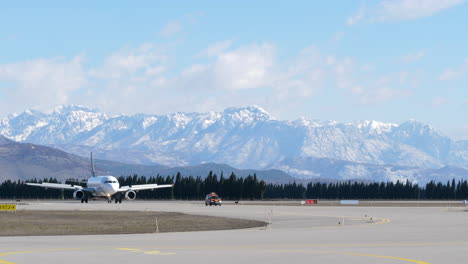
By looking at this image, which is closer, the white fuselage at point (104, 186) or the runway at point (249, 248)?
the runway at point (249, 248)

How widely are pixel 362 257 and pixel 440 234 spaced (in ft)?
58.8

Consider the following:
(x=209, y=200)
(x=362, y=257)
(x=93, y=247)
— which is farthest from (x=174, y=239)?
(x=209, y=200)

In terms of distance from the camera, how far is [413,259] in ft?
105

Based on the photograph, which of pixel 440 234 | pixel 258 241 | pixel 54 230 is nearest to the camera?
pixel 258 241

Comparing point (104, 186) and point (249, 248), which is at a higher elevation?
point (104, 186)

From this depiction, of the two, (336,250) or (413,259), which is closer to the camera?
(413,259)

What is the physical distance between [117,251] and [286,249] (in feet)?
25.5

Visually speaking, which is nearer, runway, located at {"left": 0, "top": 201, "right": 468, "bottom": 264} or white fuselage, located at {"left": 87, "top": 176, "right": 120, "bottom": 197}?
runway, located at {"left": 0, "top": 201, "right": 468, "bottom": 264}

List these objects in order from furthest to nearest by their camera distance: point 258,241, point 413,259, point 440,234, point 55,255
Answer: point 440,234 < point 258,241 < point 55,255 < point 413,259

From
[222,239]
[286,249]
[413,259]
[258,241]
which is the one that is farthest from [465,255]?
[222,239]

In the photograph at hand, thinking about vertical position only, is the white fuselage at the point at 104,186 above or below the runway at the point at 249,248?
above

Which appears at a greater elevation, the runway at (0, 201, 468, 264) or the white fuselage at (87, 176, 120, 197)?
the white fuselage at (87, 176, 120, 197)

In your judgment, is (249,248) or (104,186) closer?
(249,248)

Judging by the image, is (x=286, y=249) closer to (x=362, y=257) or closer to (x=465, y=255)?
(x=362, y=257)
